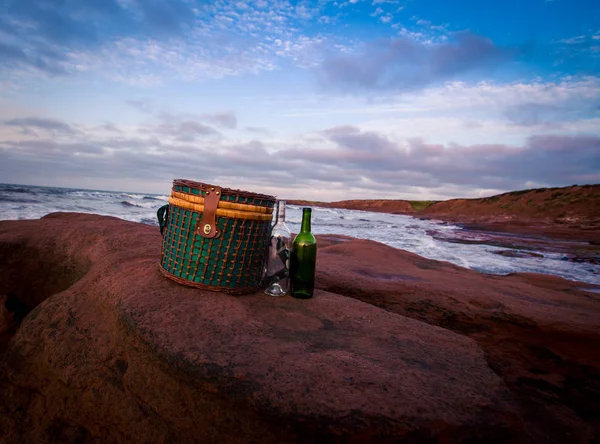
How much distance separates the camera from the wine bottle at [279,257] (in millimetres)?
2271

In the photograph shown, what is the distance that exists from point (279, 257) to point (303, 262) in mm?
215

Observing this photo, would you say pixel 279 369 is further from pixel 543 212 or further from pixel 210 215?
pixel 543 212

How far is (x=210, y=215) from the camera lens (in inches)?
73.7

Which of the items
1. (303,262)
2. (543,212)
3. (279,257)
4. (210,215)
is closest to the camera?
(210,215)

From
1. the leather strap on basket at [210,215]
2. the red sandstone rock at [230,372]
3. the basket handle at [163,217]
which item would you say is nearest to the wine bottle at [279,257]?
the red sandstone rock at [230,372]

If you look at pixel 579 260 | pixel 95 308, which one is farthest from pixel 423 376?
pixel 579 260

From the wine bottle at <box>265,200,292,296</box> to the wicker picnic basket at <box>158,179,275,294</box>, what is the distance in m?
0.23

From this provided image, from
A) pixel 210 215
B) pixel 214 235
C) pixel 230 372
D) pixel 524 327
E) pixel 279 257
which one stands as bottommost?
pixel 524 327

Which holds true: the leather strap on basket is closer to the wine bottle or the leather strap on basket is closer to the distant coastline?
the wine bottle

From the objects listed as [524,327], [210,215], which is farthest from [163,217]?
[524,327]

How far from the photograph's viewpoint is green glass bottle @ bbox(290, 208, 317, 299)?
216cm

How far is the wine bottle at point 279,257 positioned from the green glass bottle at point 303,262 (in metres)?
0.07

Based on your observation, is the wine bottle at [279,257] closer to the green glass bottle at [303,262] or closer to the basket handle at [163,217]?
the green glass bottle at [303,262]

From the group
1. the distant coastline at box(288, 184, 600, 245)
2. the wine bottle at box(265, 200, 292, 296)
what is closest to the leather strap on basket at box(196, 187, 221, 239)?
the wine bottle at box(265, 200, 292, 296)
